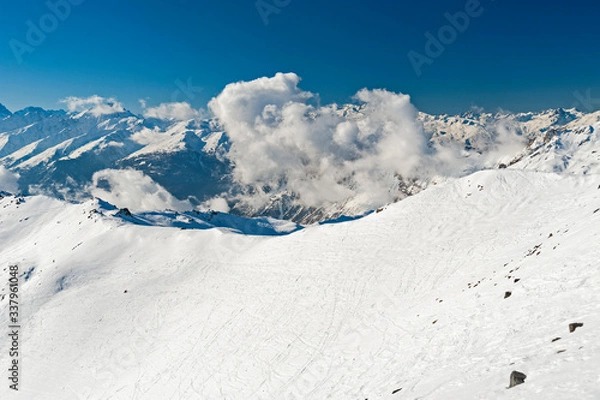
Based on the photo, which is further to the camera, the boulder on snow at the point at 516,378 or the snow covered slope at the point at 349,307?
the snow covered slope at the point at 349,307

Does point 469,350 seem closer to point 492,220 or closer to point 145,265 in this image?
point 492,220

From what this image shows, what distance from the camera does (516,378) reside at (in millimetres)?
13352

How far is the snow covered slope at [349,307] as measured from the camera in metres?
18.7

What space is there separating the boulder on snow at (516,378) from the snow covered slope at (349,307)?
189 millimetres

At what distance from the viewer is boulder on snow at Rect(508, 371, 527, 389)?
1322cm

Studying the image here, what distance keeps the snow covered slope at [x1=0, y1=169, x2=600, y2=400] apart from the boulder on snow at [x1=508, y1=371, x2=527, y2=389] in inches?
7.4

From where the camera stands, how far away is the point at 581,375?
12164mm

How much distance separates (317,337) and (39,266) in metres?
78.0

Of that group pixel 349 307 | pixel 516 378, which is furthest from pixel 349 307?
pixel 516 378

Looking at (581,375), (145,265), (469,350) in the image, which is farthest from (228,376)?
(145,265)

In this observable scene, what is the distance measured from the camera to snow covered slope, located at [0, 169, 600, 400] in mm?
18703

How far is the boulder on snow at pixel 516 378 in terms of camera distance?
1322cm

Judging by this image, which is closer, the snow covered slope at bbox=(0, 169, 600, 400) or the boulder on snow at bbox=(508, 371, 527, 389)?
the boulder on snow at bbox=(508, 371, 527, 389)

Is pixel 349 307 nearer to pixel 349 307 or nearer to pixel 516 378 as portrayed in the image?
pixel 349 307
